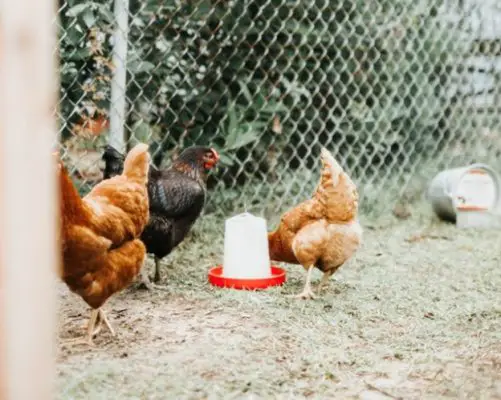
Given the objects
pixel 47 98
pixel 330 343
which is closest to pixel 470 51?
pixel 330 343

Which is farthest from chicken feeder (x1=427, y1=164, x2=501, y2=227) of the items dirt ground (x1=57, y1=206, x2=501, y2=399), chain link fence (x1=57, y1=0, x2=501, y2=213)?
dirt ground (x1=57, y1=206, x2=501, y2=399)

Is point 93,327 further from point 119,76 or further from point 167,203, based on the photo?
point 119,76

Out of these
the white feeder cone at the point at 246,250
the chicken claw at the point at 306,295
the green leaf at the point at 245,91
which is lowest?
the chicken claw at the point at 306,295

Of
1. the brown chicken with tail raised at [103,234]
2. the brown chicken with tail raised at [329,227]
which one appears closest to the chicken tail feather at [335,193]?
the brown chicken with tail raised at [329,227]

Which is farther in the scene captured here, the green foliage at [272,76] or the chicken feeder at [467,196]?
the chicken feeder at [467,196]

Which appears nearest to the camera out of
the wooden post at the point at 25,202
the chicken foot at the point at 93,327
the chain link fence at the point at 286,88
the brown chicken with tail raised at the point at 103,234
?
the wooden post at the point at 25,202

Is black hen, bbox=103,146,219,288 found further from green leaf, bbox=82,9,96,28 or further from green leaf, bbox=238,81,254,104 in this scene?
green leaf, bbox=238,81,254,104

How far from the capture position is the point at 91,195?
2418 millimetres

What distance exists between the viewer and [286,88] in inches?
178

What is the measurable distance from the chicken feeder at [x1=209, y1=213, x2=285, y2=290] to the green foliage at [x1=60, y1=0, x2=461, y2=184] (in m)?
1.10

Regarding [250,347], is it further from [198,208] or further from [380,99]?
[380,99]

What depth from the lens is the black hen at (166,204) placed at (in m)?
3.00

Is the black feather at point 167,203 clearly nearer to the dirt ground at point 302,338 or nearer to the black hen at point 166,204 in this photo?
the black hen at point 166,204

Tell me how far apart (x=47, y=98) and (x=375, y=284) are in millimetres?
2405
